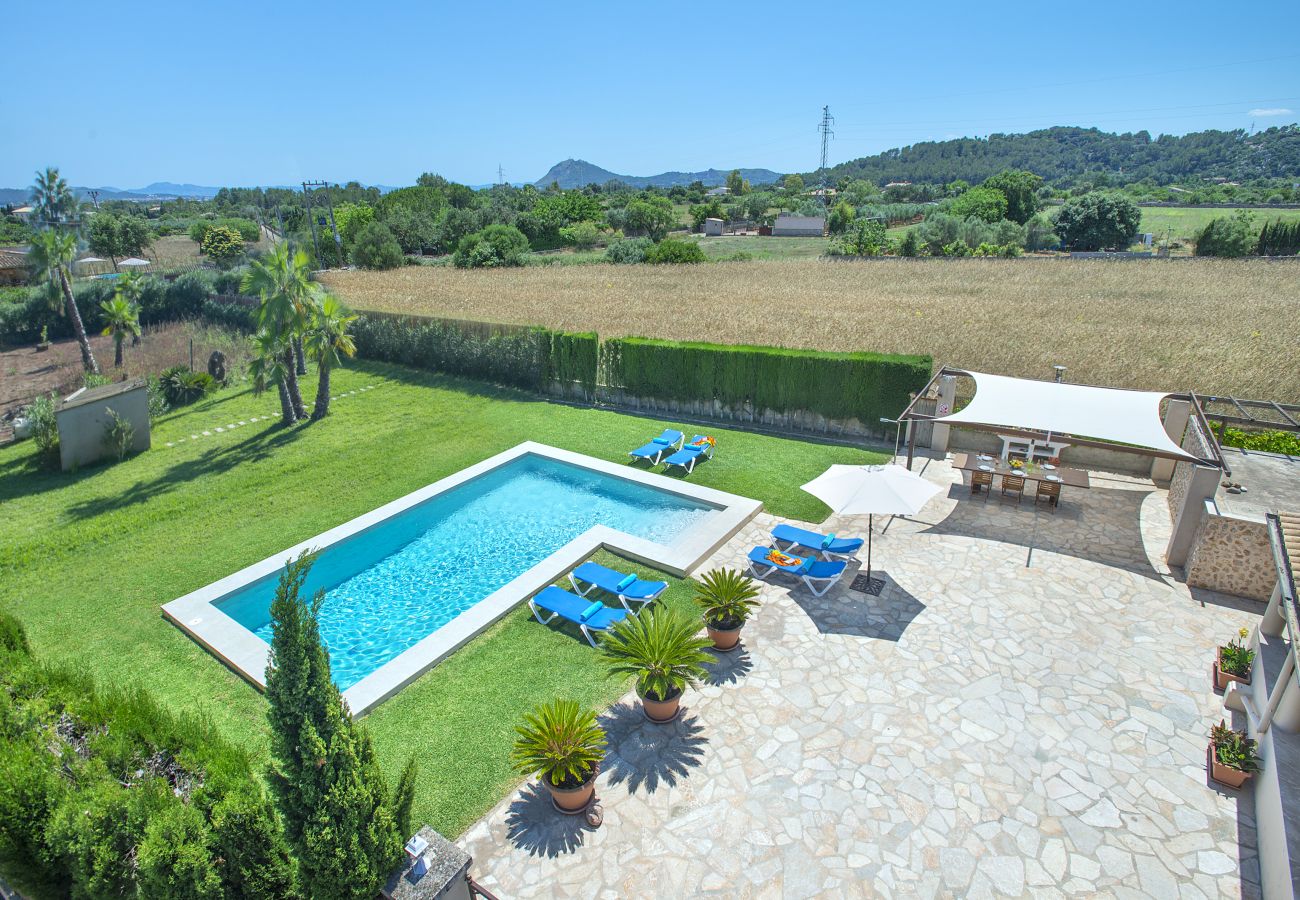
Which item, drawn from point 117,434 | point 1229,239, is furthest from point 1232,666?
point 1229,239

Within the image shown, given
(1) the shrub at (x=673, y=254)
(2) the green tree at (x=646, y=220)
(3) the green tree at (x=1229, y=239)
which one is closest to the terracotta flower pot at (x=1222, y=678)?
(1) the shrub at (x=673, y=254)

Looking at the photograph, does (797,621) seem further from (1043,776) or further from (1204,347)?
(1204,347)

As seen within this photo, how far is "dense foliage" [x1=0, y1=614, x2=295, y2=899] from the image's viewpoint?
14.5ft

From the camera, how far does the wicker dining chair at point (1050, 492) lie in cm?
1233

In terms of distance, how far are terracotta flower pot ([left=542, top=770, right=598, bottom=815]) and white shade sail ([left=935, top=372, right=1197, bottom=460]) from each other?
9.29m

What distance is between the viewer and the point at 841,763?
6.93 meters

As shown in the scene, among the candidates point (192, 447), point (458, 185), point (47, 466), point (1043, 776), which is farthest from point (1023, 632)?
point (458, 185)

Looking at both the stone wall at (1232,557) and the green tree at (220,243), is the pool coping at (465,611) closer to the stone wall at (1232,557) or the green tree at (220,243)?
the stone wall at (1232,557)

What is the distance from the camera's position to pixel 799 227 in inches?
3361

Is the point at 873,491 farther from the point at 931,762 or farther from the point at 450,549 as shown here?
the point at 450,549

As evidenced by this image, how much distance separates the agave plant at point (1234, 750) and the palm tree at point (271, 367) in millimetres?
21196

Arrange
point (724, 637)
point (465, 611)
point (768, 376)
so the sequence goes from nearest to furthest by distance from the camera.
→ point (724, 637)
point (465, 611)
point (768, 376)

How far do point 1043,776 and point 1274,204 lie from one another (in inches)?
5189

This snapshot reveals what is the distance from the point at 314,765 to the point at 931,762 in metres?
6.12
